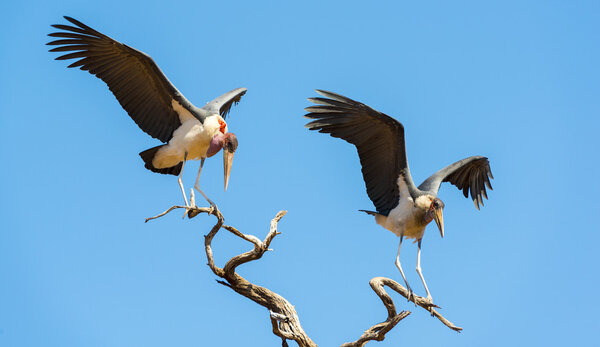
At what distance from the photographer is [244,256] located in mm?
10984

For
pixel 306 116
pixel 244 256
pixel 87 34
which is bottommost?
pixel 244 256

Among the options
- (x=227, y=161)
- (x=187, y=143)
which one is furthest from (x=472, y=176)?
(x=187, y=143)

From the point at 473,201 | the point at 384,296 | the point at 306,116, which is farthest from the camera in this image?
the point at 473,201

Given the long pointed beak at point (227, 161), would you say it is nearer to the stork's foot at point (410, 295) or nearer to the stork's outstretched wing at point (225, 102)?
the stork's outstretched wing at point (225, 102)

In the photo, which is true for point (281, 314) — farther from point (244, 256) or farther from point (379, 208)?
point (379, 208)

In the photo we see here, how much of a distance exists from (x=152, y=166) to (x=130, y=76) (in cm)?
115

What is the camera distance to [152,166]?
12180 mm

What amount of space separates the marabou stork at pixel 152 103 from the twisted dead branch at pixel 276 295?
101 centimetres

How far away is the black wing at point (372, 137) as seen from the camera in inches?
Answer: 450

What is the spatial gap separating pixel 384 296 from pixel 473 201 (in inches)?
110

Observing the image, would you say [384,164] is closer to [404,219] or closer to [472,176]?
[404,219]

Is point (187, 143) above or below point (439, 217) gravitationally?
above

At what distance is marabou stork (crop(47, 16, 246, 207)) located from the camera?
1166 centimetres

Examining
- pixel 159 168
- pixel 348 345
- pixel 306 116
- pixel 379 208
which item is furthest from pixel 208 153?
pixel 348 345
